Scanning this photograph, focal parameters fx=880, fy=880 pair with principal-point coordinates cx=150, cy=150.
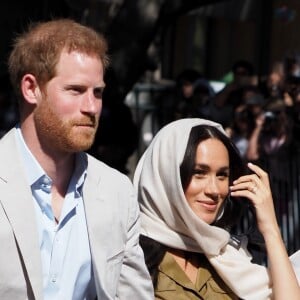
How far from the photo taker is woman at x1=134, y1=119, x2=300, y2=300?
11.7 ft

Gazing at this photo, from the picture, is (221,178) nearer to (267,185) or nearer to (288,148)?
(267,185)

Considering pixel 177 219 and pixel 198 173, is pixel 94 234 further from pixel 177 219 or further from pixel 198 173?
pixel 198 173

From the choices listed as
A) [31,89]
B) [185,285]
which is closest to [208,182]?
[185,285]

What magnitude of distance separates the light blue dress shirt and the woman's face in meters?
0.70

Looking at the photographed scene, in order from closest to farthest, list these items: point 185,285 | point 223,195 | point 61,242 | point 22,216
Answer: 1. point 22,216
2. point 61,242
3. point 185,285
4. point 223,195

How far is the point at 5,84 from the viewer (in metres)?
8.63

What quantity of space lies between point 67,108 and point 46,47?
0.71 feet

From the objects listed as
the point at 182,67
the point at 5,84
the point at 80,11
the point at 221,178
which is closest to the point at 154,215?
the point at 221,178

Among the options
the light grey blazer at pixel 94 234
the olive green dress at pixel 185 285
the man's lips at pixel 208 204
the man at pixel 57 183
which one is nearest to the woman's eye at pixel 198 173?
the man's lips at pixel 208 204

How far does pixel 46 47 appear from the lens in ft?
9.75

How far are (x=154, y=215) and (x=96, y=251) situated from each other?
2.12 feet

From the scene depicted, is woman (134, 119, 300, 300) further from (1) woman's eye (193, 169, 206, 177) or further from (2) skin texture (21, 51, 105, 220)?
(2) skin texture (21, 51, 105, 220)

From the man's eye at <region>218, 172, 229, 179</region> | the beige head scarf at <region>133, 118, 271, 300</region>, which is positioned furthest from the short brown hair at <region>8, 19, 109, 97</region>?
the man's eye at <region>218, 172, 229, 179</region>

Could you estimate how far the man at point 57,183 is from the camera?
2.89 m
